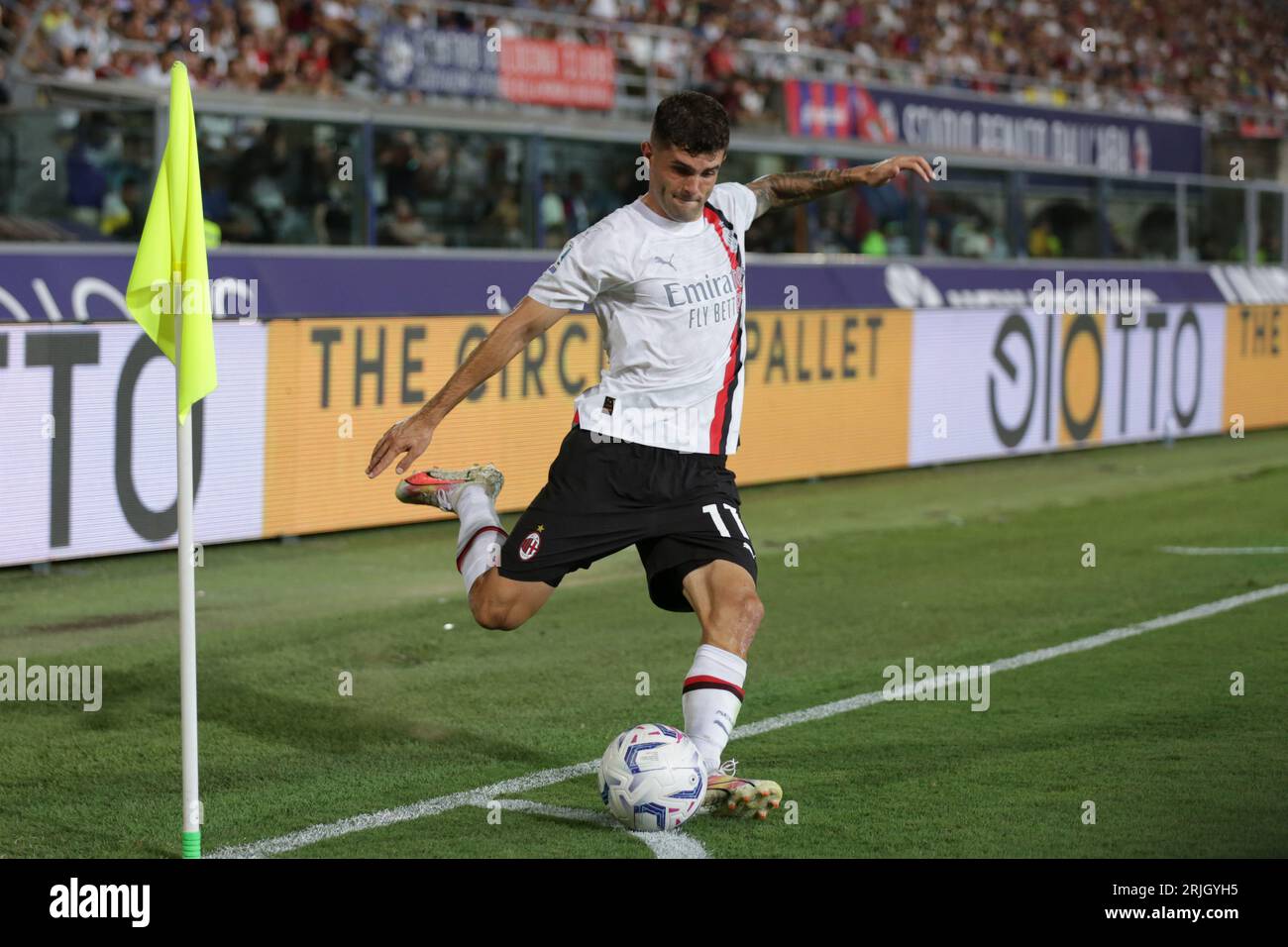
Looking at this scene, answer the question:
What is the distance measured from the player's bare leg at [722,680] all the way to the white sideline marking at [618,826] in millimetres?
257

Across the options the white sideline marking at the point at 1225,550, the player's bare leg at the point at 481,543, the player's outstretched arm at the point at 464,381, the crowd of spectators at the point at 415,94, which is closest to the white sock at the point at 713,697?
the player's bare leg at the point at 481,543

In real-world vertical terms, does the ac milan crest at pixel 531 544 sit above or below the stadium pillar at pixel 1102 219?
below

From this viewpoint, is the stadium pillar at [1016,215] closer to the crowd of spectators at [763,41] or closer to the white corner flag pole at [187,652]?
the crowd of spectators at [763,41]

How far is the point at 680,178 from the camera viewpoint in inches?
217

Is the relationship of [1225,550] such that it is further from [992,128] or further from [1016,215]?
[992,128]

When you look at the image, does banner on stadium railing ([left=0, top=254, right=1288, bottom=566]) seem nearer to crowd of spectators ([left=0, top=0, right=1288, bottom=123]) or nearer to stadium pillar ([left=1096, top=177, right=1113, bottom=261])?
stadium pillar ([left=1096, top=177, right=1113, bottom=261])

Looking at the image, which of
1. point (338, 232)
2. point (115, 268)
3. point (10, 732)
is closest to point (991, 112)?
point (338, 232)

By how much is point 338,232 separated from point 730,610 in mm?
8287

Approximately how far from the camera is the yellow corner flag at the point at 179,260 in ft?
15.5

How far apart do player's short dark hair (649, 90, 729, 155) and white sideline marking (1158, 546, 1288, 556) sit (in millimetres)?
7080

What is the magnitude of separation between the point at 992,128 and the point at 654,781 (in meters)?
24.8

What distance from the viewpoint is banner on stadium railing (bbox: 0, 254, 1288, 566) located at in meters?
10.3

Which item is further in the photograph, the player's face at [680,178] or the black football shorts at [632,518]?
the black football shorts at [632,518]

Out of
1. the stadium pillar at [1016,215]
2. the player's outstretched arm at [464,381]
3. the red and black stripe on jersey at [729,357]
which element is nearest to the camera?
the player's outstretched arm at [464,381]
